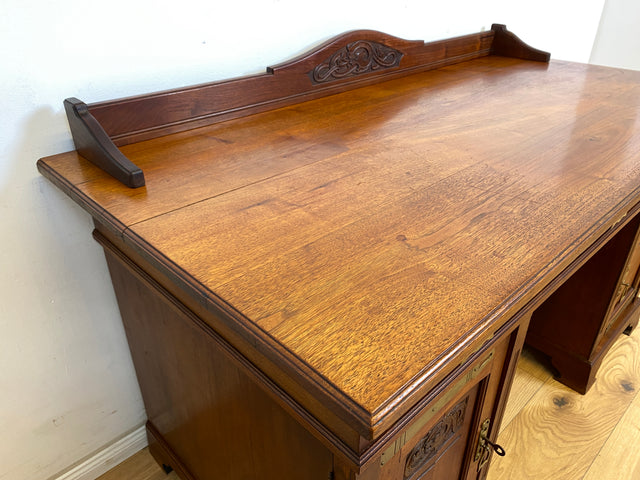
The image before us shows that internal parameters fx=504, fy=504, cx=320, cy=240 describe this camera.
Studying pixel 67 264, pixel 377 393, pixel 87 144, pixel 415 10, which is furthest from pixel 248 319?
pixel 415 10

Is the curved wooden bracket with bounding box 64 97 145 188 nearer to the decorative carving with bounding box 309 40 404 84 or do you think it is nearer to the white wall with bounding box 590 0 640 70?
the decorative carving with bounding box 309 40 404 84

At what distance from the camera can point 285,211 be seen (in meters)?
0.69

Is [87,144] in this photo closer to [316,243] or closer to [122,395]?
[316,243]

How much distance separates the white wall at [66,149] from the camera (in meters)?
0.79

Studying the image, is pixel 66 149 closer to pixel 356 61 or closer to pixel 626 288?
pixel 356 61

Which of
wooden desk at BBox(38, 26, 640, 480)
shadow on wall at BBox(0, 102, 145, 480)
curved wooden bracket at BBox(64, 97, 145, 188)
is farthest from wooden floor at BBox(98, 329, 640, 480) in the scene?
curved wooden bracket at BBox(64, 97, 145, 188)

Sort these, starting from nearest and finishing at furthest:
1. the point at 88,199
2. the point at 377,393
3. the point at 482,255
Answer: the point at 377,393 → the point at 482,255 → the point at 88,199

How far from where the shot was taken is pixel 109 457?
46.8 inches

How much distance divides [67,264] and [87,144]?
0.27 m

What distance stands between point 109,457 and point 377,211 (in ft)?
3.09

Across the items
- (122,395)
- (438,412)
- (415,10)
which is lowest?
(122,395)

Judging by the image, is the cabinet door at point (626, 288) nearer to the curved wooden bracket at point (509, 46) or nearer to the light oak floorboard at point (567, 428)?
the light oak floorboard at point (567, 428)

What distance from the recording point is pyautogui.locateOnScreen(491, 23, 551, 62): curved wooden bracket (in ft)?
5.13

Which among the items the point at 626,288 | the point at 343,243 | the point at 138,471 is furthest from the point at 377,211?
the point at 626,288
